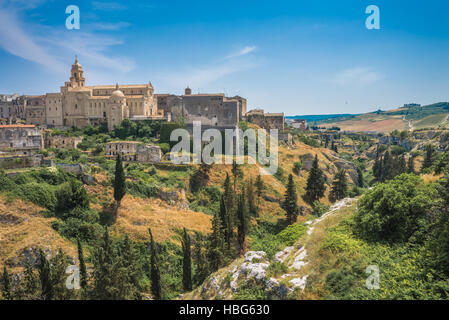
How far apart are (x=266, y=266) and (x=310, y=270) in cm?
231

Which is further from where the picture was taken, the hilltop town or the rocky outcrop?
the rocky outcrop

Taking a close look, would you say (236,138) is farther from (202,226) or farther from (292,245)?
(292,245)

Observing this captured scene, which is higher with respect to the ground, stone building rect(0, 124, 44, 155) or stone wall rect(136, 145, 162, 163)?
stone building rect(0, 124, 44, 155)

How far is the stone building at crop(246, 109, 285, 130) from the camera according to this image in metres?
63.3

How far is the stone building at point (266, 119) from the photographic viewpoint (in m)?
63.3

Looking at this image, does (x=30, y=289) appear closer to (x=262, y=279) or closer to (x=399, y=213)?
(x=262, y=279)

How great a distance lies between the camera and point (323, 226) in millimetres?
20609

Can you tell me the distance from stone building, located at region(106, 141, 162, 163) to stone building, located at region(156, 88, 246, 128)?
13.9m

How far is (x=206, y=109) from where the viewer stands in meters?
54.2

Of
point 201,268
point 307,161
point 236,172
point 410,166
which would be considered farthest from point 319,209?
point 410,166

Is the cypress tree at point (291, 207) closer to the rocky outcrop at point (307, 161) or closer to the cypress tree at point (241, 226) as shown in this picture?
the cypress tree at point (241, 226)

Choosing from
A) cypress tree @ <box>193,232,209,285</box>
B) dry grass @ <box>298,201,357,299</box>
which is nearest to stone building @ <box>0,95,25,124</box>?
cypress tree @ <box>193,232,209,285</box>

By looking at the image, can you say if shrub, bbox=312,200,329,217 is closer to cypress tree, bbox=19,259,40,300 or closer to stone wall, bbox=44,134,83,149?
cypress tree, bbox=19,259,40,300

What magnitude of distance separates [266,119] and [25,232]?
5221 cm
